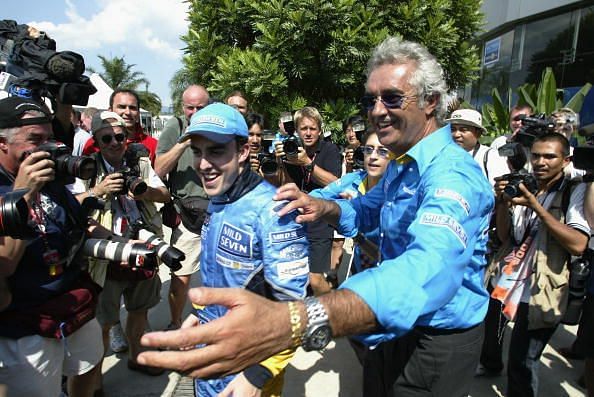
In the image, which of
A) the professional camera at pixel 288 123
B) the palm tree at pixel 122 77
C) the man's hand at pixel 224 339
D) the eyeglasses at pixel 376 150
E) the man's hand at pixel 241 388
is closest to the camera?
the man's hand at pixel 224 339

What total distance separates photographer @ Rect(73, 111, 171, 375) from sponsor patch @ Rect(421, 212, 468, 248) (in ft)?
7.37

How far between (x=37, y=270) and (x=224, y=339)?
5.78 feet

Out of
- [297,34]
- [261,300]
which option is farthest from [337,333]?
[297,34]

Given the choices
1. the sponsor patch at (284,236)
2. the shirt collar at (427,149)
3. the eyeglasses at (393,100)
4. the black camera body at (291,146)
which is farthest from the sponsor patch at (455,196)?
the black camera body at (291,146)

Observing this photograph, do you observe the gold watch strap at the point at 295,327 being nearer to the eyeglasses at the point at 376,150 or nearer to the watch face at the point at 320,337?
the watch face at the point at 320,337

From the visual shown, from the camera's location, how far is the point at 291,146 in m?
3.74

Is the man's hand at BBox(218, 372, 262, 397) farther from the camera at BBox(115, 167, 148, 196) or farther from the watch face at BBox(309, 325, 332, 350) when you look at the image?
the camera at BBox(115, 167, 148, 196)

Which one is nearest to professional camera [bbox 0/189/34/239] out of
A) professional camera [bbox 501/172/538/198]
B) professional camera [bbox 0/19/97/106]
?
professional camera [bbox 0/19/97/106]

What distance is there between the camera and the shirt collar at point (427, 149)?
1.57 meters

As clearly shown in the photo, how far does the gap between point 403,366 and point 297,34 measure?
6.45 meters

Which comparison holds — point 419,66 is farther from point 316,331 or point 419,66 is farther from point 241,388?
point 241,388

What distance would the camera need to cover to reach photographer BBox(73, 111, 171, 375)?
2.85 metres

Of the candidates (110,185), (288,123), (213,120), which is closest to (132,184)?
(110,185)

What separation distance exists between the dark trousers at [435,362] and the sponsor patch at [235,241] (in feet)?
2.81
